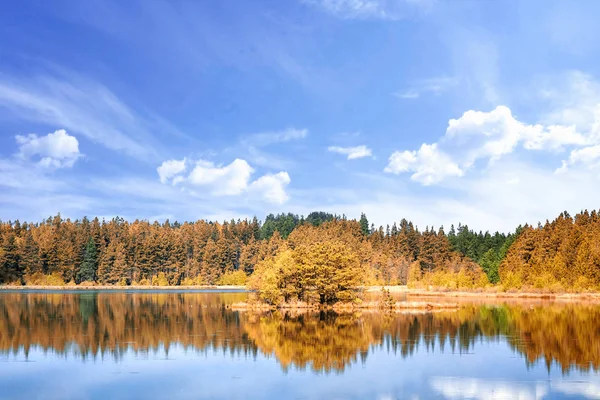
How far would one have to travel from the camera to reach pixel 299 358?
29.7m

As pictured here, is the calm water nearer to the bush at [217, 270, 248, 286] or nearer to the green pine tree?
the bush at [217, 270, 248, 286]

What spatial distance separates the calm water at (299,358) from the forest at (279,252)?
2756cm

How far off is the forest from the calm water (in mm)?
27561

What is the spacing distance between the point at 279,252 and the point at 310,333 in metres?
45.8

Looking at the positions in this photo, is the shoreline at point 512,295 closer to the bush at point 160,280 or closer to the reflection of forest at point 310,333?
the reflection of forest at point 310,333

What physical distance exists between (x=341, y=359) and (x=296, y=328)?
1368 centimetres

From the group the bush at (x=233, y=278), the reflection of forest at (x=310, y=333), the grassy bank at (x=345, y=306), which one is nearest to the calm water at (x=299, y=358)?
the reflection of forest at (x=310, y=333)

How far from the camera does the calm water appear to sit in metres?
22.5

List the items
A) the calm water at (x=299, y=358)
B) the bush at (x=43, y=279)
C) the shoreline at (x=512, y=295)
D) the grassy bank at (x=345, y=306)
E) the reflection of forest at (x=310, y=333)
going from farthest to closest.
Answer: the bush at (x=43, y=279)
the shoreline at (x=512, y=295)
the grassy bank at (x=345, y=306)
the reflection of forest at (x=310, y=333)
the calm water at (x=299, y=358)

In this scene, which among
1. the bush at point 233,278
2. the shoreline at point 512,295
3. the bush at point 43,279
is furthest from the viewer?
the bush at point 233,278

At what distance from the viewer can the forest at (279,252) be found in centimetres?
9065

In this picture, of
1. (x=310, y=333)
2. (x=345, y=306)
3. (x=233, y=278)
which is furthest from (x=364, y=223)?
(x=310, y=333)

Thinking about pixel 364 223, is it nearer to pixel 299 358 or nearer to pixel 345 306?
pixel 345 306

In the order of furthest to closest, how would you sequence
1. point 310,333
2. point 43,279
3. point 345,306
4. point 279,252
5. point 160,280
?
point 160,280, point 43,279, point 279,252, point 345,306, point 310,333
